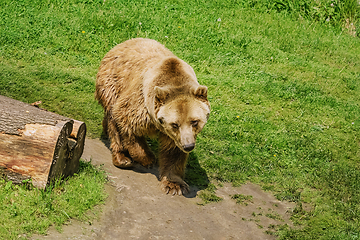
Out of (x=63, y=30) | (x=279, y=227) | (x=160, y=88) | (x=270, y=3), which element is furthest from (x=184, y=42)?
(x=279, y=227)

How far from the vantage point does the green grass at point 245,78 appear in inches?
254

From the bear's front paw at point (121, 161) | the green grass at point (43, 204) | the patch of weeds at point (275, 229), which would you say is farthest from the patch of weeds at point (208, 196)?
the green grass at point (43, 204)

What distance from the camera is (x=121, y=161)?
19.7 feet

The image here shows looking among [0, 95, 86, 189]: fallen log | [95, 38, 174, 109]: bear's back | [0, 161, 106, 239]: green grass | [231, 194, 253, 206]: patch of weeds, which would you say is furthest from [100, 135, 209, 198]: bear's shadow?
[0, 95, 86, 189]: fallen log

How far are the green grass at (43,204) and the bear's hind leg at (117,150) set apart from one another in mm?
979

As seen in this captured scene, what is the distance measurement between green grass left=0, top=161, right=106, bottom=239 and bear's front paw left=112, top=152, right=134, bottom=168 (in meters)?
0.96

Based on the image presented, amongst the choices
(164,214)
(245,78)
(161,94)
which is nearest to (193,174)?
(164,214)

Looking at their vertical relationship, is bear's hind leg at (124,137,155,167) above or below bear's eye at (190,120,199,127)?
below

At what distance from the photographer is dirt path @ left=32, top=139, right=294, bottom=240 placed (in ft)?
14.6

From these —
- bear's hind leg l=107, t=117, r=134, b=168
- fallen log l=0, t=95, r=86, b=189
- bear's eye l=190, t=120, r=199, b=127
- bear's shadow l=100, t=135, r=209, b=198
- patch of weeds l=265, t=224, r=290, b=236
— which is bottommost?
bear's shadow l=100, t=135, r=209, b=198

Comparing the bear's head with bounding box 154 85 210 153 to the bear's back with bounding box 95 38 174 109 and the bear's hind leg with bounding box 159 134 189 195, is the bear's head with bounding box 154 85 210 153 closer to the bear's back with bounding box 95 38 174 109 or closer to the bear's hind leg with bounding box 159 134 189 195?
the bear's hind leg with bounding box 159 134 189 195

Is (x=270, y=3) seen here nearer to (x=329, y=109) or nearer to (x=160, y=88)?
(x=329, y=109)

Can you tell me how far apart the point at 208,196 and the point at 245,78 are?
4.52 meters

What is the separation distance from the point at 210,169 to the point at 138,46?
91.0 inches
